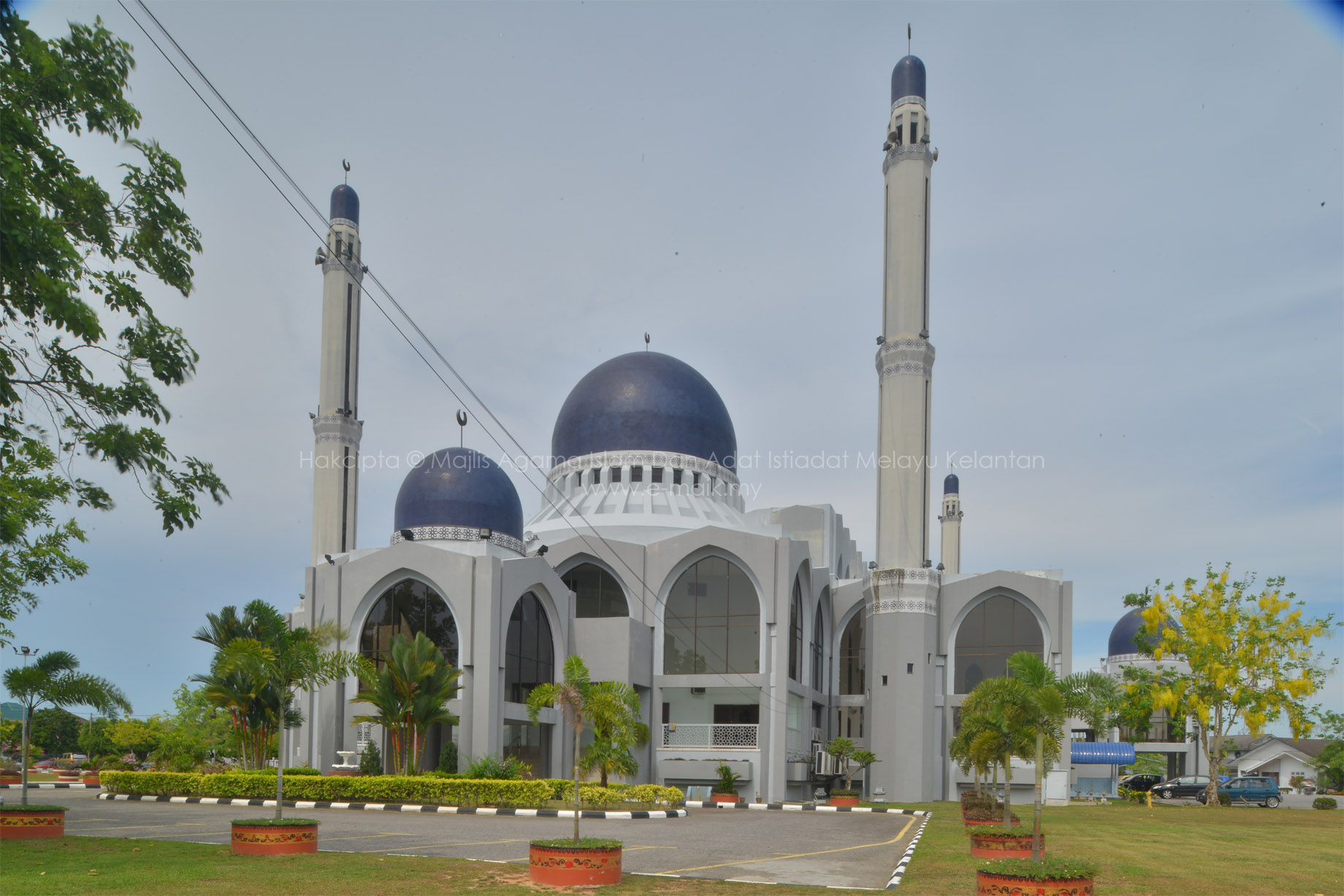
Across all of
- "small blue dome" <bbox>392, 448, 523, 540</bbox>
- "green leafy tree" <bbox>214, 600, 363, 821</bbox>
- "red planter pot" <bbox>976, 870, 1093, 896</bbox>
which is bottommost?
"red planter pot" <bbox>976, 870, 1093, 896</bbox>

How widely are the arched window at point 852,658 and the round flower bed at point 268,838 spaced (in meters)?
34.2

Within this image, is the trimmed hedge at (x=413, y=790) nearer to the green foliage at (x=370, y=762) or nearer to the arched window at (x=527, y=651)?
the green foliage at (x=370, y=762)

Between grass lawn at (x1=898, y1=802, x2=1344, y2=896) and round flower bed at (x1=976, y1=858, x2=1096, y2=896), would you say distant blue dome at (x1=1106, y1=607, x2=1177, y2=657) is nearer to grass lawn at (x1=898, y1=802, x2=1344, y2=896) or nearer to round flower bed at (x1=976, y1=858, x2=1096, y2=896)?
grass lawn at (x1=898, y1=802, x2=1344, y2=896)

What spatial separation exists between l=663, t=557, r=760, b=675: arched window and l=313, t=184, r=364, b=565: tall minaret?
1573 centimetres

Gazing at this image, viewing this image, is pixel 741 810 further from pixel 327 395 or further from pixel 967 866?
pixel 327 395

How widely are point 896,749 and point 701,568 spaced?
9.32 metres

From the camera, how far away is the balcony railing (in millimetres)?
37656

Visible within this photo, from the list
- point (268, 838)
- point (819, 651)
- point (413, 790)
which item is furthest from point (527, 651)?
point (268, 838)

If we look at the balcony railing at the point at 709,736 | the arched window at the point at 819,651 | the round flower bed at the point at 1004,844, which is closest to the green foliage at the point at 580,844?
the round flower bed at the point at 1004,844

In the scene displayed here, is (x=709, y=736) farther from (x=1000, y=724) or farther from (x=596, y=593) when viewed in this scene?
(x=1000, y=724)

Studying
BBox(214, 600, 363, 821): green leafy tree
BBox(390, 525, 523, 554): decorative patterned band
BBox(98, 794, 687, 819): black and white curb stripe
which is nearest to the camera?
BBox(214, 600, 363, 821): green leafy tree

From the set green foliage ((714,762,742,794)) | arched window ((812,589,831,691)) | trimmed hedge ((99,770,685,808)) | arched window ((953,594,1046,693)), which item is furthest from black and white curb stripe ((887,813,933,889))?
arched window ((812,589,831,691))

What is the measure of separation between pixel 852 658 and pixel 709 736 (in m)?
11.4

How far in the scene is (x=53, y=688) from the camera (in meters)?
19.5
